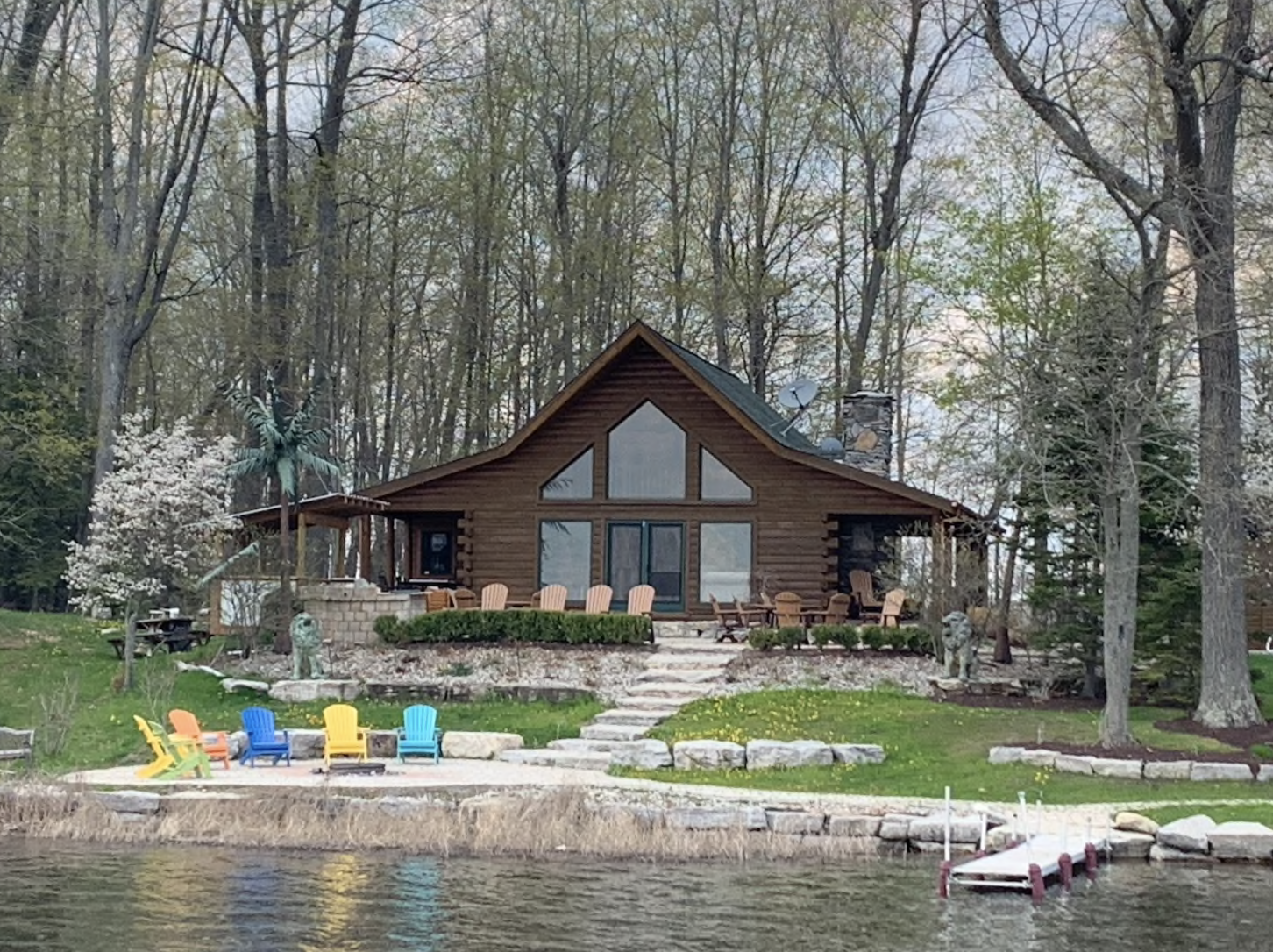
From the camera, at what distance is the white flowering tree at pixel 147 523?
2045 cm

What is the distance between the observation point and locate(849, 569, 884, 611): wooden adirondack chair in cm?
2516

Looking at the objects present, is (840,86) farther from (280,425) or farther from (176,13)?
(280,425)

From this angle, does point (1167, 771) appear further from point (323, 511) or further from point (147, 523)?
point (323, 511)

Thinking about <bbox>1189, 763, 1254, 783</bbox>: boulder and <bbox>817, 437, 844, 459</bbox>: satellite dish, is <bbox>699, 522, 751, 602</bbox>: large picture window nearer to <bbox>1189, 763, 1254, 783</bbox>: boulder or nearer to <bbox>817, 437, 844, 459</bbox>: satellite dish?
<bbox>817, 437, 844, 459</bbox>: satellite dish

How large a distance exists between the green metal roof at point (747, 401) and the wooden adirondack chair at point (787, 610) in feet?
8.68

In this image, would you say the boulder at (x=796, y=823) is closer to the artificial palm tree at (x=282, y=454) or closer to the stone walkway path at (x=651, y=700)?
the stone walkway path at (x=651, y=700)

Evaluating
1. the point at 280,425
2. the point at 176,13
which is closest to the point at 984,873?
the point at 280,425

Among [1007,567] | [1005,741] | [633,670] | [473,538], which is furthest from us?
[473,538]

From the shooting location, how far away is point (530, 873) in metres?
12.8

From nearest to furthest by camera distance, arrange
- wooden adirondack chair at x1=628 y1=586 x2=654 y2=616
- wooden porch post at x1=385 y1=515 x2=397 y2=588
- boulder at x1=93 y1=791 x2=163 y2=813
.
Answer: boulder at x1=93 y1=791 x2=163 y2=813, wooden adirondack chair at x1=628 y1=586 x2=654 y2=616, wooden porch post at x1=385 y1=515 x2=397 y2=588

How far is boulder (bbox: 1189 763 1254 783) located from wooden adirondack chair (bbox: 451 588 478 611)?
11.9m

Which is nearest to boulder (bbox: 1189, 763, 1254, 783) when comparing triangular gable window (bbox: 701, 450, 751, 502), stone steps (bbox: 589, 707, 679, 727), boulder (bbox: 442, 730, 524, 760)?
stone steps (bbox: 589, 707, 679, 727)

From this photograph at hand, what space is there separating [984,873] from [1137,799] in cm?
336

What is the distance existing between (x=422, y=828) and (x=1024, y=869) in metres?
5.24
